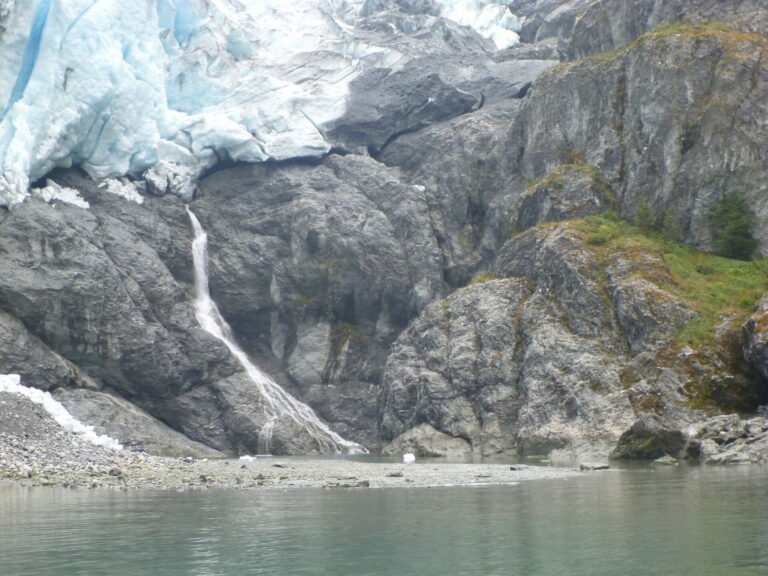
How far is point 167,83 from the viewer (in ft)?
212

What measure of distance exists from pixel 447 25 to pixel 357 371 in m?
45.9

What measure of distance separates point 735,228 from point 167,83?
147 ft

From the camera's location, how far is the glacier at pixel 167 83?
51.8m

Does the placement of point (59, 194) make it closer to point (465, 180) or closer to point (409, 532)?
point (465, 180)

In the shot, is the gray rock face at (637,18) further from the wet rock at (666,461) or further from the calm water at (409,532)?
the calm water at (409,532)

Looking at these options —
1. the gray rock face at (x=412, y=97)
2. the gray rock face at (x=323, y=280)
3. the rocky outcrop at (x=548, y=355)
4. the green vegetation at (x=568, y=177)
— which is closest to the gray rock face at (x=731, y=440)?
the rocky outcrop at (x=548, y=355)

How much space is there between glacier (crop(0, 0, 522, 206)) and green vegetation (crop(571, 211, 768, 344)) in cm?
2984

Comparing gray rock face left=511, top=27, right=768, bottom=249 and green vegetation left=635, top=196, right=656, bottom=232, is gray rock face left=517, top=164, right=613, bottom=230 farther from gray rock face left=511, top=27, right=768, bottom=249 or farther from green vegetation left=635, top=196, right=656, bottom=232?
green vegetation left=635, top=196, right=656, bottom=232

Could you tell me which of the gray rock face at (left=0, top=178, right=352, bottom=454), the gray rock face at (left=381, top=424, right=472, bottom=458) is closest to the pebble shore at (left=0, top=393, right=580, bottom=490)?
the gray rock face at (left=0, top=178, right=352, bottom=454)

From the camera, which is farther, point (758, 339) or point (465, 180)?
point (465, 180)

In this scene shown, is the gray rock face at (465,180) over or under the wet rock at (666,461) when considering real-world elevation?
over

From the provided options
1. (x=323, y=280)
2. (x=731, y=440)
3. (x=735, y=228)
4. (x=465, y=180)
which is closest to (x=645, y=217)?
(x=735, y=228)

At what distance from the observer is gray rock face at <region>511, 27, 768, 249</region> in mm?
44406

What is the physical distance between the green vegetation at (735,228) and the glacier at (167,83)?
34.5 metres
